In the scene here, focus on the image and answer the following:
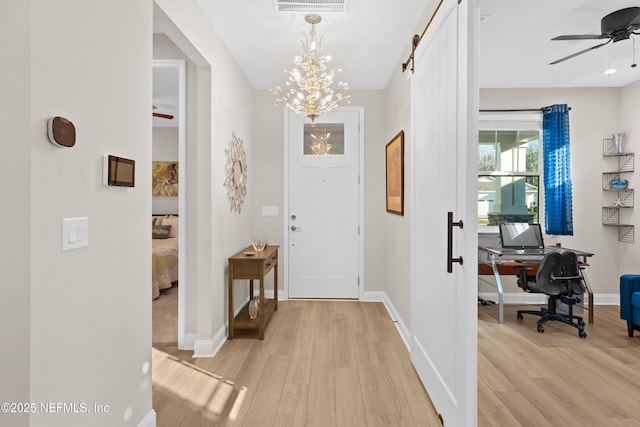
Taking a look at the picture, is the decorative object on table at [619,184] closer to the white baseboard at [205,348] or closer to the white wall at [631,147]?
the white wall at [631,147]

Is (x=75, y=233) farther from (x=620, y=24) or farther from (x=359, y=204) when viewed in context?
(x=620, y=24)

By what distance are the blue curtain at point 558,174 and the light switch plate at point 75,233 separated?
4885mm

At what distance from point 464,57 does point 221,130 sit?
219 cm

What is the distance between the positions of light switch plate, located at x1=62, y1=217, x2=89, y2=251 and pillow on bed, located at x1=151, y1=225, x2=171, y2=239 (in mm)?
4596

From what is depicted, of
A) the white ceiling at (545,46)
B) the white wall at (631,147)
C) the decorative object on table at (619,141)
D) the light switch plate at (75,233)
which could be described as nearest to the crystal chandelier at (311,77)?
the white ceiling at (545,46)

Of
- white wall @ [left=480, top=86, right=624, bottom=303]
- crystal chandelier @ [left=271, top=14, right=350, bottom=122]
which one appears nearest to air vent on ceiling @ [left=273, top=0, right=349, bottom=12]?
crystal chandelier @ [left=271, top=14, right=350, bottom=122]

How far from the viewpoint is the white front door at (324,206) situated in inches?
177

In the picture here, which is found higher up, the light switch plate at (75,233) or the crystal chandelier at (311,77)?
the crystal chandelier at (311,77)

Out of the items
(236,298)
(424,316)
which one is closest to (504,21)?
(424,316)

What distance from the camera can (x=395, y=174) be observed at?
144 inches

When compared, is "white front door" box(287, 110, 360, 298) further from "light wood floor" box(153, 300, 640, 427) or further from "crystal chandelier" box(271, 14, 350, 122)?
"crystal chandelier" box(271, 14, 350, 122)

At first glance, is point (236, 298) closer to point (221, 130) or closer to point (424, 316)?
point (221, 130)

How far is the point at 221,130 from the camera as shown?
10.3ft

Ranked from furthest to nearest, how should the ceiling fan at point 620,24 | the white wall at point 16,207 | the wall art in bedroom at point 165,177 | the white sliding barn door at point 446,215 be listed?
the wall art in bedroom at point 165,177 < the ceiling fan at point 620,24 < the white sliding barn door at point 446,215 < the white wall at point 16,207
